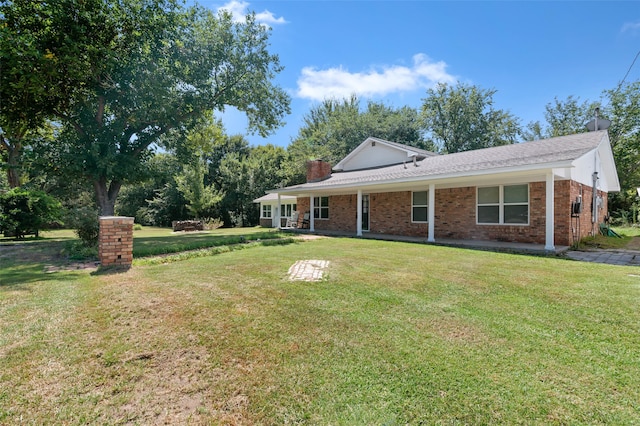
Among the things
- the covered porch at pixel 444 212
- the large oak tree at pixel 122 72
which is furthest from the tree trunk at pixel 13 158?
the covered porch at pixel 444 212

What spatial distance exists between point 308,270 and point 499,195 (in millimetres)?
8609

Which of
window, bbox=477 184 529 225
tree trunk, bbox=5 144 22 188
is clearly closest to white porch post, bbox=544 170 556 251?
window, bbox=477 184 529 225

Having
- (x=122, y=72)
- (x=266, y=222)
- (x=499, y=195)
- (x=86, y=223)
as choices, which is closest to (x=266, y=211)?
(x=266, y=222)

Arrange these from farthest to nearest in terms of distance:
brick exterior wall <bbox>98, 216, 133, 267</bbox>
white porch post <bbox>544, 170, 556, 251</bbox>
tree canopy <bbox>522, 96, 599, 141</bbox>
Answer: tree canopy <bbox>522, 96, 599, 141</bbox> → white porch post <bbox>544, 170, 556, 251</bbox> → brick exterior wall <bbox>98, 216, 133, 267</bbox>

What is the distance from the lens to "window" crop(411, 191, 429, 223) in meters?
12.9

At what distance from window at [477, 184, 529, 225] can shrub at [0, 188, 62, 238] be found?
1697cm

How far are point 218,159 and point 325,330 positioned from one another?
32336mm

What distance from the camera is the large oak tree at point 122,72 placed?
10.5m

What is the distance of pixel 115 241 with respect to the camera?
18.9ft

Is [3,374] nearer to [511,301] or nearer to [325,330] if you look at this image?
[325,330]

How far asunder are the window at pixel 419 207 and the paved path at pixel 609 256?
16.8 ft

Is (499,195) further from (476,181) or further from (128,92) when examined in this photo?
(128,92)

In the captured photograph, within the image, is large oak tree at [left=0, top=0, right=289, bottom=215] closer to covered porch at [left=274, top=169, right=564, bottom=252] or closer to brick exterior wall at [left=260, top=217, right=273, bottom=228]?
covered porch at [left=274, top=169, right=564, bottom=252]

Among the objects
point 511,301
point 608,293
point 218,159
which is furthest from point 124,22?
point 218,159
